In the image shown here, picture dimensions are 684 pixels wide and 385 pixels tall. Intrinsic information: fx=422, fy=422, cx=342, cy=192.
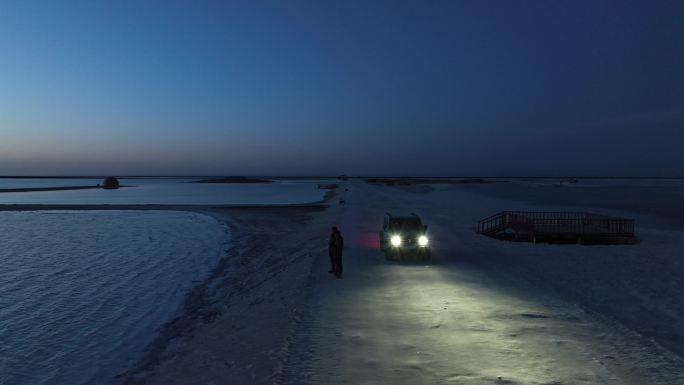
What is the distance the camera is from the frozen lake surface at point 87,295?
36.3ft

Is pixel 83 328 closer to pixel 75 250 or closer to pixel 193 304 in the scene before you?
pixel 193 304

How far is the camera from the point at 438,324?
10891mm

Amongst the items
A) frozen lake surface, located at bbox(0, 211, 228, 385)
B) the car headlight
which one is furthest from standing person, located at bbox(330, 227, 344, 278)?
frozen lake surface, located at bbox(0, 211, 228, 385)

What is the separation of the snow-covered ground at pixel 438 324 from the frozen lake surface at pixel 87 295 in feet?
A: 5.29

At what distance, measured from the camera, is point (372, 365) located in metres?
8.42

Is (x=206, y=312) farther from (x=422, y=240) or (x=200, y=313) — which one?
(x=422, y=240)

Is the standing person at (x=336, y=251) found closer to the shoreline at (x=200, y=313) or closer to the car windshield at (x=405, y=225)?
the shoreline at (x=200, y=313)

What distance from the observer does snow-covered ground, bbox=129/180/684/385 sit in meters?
8.29

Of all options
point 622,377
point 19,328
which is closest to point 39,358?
point 19,328

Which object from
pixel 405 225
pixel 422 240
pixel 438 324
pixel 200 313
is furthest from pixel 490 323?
pixel 405 225

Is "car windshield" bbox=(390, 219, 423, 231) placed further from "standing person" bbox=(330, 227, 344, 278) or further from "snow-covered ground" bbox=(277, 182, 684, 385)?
"standing person" bbox=(330, 227, 344, 278)

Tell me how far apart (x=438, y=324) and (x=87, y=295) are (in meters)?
14.4

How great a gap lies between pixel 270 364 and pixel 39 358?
23.0ft

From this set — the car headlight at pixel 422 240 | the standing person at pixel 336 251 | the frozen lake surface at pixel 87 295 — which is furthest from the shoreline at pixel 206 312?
the car headlight at pixel 422 240
